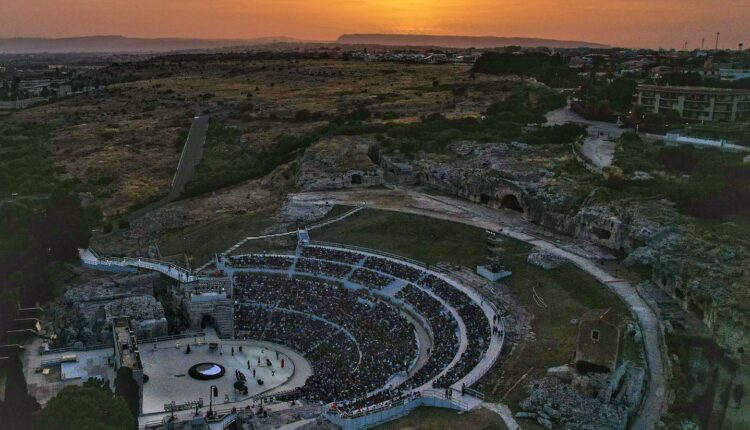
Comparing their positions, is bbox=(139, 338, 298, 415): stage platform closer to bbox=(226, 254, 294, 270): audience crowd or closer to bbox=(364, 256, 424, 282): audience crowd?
bbox=(226, 254, 294, 270): audience crowd

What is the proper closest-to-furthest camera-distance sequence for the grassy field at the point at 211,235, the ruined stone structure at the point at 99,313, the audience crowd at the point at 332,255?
the ruined stone structure at the point at 99,313, the audience crowd at the point at 332,255, the grassy field at the point at 211,235

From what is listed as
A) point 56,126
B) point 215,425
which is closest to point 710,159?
point 215,425

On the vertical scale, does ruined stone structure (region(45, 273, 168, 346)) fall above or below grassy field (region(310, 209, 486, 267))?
below

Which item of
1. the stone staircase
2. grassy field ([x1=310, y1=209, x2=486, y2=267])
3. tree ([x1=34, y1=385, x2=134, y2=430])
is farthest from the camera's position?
grassy field ([x1=310, y1=209, x2=486, y2=267])

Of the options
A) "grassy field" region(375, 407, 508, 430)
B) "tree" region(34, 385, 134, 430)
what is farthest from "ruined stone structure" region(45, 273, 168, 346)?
"grassy field" region(375, 407, 508, 430)

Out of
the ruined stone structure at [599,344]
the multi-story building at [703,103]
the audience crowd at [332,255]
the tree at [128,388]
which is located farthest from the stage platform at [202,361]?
the multi-story building at [703,103]

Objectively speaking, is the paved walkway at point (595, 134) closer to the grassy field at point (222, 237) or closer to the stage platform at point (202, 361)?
the grassy field at point (222, 237)

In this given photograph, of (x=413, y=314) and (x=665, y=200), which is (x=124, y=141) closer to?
(x=413, y=314)
